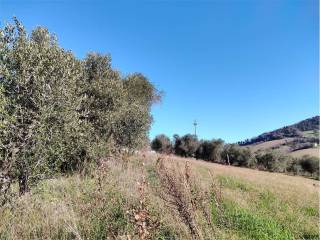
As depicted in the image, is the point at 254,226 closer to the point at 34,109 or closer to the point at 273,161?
the point at 34,109

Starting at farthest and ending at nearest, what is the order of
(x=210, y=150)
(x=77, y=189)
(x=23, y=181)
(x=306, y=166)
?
(x=210, y=150) → (x=306, y=166) → (x=23, y=181) → (x=77, y=189)

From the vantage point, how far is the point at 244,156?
76.4 metres

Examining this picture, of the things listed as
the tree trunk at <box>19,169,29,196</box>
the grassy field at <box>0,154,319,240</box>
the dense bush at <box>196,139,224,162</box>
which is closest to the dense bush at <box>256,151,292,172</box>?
the dense bush at <box>196,139,224,162</box>

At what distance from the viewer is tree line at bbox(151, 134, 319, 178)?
76.0 metres

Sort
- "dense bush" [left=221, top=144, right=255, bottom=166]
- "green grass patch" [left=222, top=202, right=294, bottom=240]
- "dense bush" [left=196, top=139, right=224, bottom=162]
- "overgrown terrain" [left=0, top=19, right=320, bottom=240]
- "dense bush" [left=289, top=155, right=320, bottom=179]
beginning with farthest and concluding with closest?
"dense bush" [left=196, top=139, right=224, bottom=162] < "dense bush" [left=289, top=155, right=320, bottom=179] < "dense bush" [left=221, top=144, right=255, bottom=166] < "green grass patch" [left=222, top=202, right=294, bottom=240] < "overgrown terrain" [left=0, top=19, right=320, bottom=240]

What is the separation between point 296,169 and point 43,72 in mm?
75374

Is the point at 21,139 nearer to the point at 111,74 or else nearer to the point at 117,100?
the point at 117,100

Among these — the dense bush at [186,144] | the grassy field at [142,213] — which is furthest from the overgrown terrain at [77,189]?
A: the dense bush at [186,144]

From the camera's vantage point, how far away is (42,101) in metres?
10.9

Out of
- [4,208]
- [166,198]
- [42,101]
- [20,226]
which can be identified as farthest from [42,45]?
[166,198]

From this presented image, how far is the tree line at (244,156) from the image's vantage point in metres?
76.0

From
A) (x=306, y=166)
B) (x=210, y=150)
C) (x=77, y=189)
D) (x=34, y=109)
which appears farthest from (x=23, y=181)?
(x=306, y=166)

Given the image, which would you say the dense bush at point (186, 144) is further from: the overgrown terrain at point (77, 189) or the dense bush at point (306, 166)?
the overgrown terrain at point (77, 189)

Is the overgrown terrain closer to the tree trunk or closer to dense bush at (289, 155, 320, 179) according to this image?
the tree trunk
